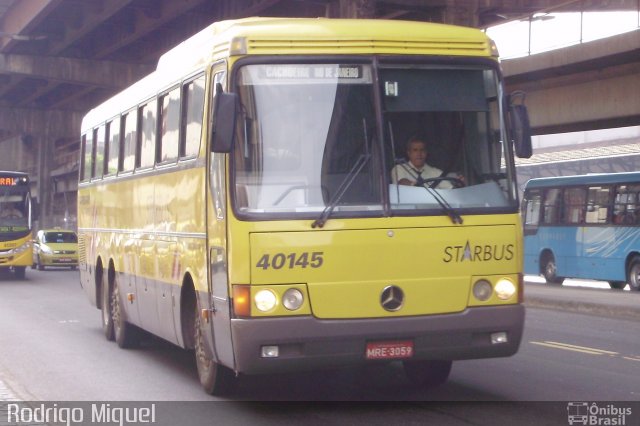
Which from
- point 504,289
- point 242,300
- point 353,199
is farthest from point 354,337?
point 504,289

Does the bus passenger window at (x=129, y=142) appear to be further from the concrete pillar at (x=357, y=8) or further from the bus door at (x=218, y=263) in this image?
the concrete pillar at (x=357, y=8)

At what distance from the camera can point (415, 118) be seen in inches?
369

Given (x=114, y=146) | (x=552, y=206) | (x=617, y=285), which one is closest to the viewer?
(x=114, y=146)

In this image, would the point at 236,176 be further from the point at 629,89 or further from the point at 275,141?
the point at 629,89

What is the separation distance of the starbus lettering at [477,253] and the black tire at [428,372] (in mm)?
1679

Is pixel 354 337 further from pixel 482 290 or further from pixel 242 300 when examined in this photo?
pixel 482 290

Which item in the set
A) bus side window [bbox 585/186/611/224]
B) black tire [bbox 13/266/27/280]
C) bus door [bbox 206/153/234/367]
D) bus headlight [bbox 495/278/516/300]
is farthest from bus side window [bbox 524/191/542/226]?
bus door [bbox 206/153/234/367]

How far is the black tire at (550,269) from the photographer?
3319 centimetres

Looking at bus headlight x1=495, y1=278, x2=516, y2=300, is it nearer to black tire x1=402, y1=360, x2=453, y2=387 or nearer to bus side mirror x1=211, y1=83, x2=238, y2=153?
black tire x1=402, y1=360, x2=453, y2=387

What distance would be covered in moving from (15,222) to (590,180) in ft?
56.3

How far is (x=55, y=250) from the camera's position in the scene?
44375 millimetres

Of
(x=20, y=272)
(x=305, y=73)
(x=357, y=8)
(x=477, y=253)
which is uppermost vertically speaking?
(x=357, y=8)

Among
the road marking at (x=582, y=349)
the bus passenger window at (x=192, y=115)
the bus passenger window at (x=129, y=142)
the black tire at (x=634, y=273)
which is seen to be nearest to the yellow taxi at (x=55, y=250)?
the black tire at (x=634, y=273)

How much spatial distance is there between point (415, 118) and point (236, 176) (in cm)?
154
